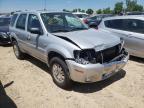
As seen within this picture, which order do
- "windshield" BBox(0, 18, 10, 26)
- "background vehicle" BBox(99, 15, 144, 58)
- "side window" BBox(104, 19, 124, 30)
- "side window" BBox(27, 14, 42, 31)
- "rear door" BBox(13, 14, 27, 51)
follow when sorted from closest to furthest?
"side window" BBox(27, 14, 42, 31)
"rear door" BBox(13, 14, 27, 51)
"background vehicle" BBox(99, 15, 144, 58)
"side window" BBox(104, 19, 124, 30)
"windshield" BBox(0, 18, 10, 26)

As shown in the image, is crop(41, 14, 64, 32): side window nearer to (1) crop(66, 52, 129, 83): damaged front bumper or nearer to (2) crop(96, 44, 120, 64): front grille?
(1) crop(66, 52, 129, 83): damaged front bumper

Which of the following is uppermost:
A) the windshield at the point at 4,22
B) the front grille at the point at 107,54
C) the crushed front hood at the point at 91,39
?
the windshield at the point at 4,22

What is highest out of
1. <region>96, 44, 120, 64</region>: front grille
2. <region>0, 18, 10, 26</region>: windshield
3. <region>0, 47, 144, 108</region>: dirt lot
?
<region>0, 18, 10, 26</region>: windshield

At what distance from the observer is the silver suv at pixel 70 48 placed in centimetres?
482

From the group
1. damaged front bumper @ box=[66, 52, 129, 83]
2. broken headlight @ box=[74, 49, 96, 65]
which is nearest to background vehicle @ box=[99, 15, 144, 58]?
damaged front bumper @ box=[66, 52, 129, 83]

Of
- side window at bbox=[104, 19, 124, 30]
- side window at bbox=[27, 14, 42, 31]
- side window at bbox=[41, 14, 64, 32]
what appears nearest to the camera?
side window at bbox=[41, 14, 64, 32]

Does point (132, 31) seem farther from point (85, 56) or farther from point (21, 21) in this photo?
point (21, 21)

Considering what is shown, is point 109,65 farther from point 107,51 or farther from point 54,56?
point 54,56

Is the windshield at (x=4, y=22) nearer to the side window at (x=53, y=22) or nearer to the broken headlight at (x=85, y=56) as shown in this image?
the side window at (x=53, y=22)

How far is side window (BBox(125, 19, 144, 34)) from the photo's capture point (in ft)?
24.4

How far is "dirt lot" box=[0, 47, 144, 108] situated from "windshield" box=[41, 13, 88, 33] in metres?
1.46

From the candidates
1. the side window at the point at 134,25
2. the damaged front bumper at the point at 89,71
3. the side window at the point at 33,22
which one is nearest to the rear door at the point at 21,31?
the side window at the point at 33,22

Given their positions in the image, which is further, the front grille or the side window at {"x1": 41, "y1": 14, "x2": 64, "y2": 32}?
the side window at {"x1": 41, "y1": 14, "x2": 64, "y2": 32}

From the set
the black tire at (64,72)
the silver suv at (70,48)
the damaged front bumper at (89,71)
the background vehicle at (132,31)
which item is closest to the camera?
the damaged front bumper at (89,71)
